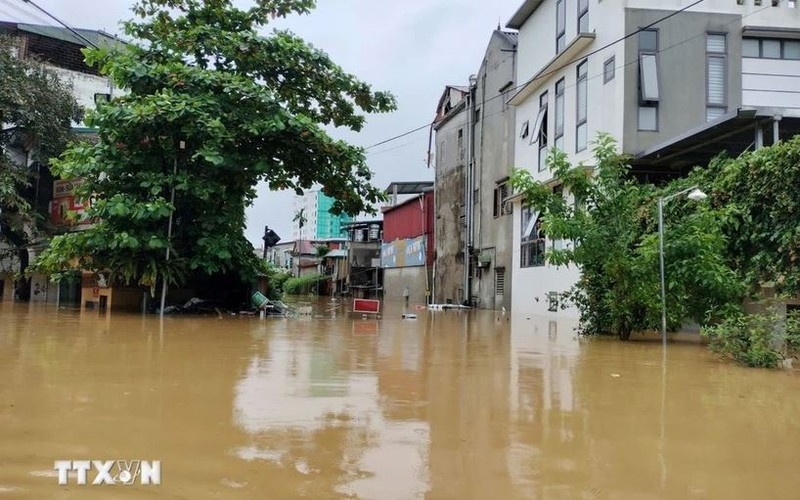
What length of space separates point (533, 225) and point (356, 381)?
578 inches

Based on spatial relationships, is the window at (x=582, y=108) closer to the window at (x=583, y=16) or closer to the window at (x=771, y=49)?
the window at (x=583, y=16)

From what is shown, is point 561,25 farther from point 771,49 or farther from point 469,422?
point 469,422

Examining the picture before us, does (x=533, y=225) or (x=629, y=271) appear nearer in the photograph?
(x=629, y=271)

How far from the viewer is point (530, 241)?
802 inches

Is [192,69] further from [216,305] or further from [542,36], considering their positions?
[542,36]

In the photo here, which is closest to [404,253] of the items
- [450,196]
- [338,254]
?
[450,196]

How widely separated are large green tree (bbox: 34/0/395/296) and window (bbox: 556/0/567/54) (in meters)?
5.90

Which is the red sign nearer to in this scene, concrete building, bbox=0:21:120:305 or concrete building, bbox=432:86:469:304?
concrete building, bbox=0:21:120:305

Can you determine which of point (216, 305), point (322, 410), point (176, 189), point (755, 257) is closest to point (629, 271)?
point (755, 257)

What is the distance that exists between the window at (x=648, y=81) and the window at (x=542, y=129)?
4.40m

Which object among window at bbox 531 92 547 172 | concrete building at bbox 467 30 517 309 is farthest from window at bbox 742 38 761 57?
concrete building at bbox 467 30 517 309

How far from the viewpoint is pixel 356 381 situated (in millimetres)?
6129

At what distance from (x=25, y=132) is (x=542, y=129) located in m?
16.7

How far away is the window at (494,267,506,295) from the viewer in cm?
2380
